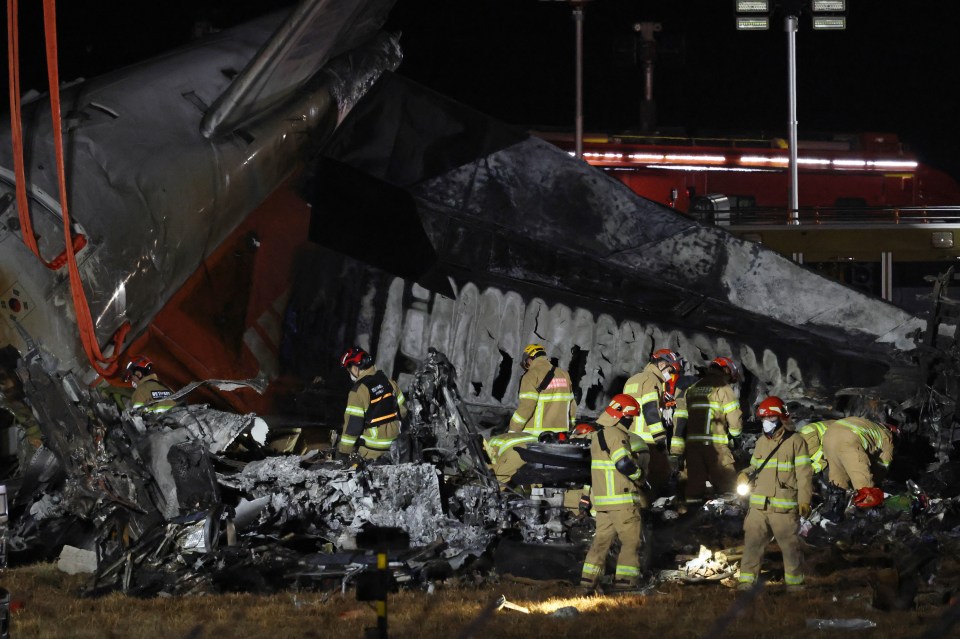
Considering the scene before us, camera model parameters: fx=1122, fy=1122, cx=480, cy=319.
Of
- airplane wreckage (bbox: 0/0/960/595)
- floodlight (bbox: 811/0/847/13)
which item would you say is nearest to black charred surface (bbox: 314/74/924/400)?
airplane wreckage (bbox: 0/0/960/595)

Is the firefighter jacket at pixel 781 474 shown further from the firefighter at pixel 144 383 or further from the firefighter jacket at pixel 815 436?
the firefighter at pixel 144 383

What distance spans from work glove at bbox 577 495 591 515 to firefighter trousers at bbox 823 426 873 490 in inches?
105

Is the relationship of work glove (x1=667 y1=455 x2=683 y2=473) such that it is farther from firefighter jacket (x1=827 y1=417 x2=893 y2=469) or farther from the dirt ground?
the dirt ground

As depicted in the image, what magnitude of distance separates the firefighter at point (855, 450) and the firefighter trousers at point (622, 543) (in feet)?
9.48

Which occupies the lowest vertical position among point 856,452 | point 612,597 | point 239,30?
point 612,597

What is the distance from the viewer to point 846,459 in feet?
34.6

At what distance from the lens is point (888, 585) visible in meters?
7.62

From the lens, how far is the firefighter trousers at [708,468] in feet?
37.5

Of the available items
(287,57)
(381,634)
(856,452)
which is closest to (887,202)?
(856,452)

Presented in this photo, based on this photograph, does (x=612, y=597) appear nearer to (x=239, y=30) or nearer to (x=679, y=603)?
(x=679, y=603)

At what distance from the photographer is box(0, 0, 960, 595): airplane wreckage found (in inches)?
356

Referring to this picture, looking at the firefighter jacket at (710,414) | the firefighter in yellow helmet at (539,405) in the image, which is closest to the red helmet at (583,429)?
A: the firefighter in yellow helmet at (539,405)

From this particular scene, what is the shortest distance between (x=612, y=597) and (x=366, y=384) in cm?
343

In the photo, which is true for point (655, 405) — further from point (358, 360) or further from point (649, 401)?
point (358, 360)
